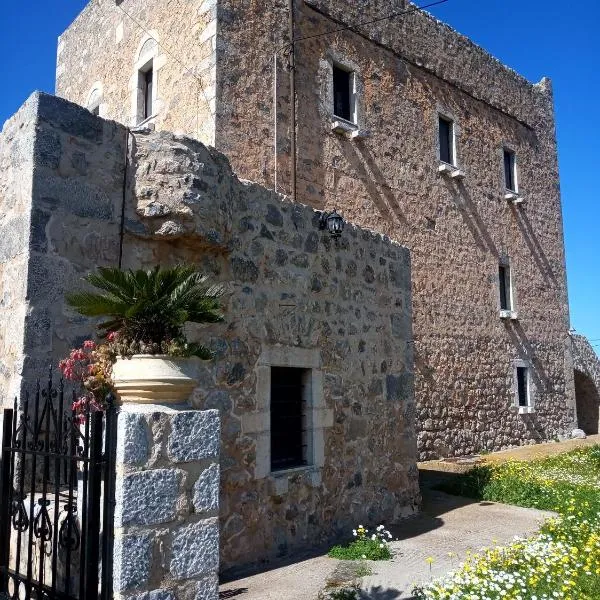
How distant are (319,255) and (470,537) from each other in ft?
10.3

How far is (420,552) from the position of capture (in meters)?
5.61

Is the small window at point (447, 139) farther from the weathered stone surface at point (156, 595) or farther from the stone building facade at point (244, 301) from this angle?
the weathered stone surface at point (156, 595)

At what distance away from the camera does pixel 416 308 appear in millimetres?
12445

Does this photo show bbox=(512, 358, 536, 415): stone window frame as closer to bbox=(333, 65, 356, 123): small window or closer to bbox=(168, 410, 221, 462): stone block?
bbox=(333, 65, 356, 123): small window

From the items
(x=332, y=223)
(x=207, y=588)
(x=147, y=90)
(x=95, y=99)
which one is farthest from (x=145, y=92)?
(x=207, y=588)

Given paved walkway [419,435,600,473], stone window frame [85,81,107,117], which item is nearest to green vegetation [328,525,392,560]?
paved walkway [419,435,600,473]

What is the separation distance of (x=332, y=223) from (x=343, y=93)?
6003mm

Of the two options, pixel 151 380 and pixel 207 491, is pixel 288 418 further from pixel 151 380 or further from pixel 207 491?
pixel 151 380

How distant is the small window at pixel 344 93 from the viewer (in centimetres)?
1141

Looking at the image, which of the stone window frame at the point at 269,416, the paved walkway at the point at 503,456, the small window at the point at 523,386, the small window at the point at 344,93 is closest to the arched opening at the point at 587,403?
the paved walkway at the point at 503,456

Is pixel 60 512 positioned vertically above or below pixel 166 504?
below

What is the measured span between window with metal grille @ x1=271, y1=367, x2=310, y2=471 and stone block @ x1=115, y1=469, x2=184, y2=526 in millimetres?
2717

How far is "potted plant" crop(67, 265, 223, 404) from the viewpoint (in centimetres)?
309

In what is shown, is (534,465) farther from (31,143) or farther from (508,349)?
(31,143)
